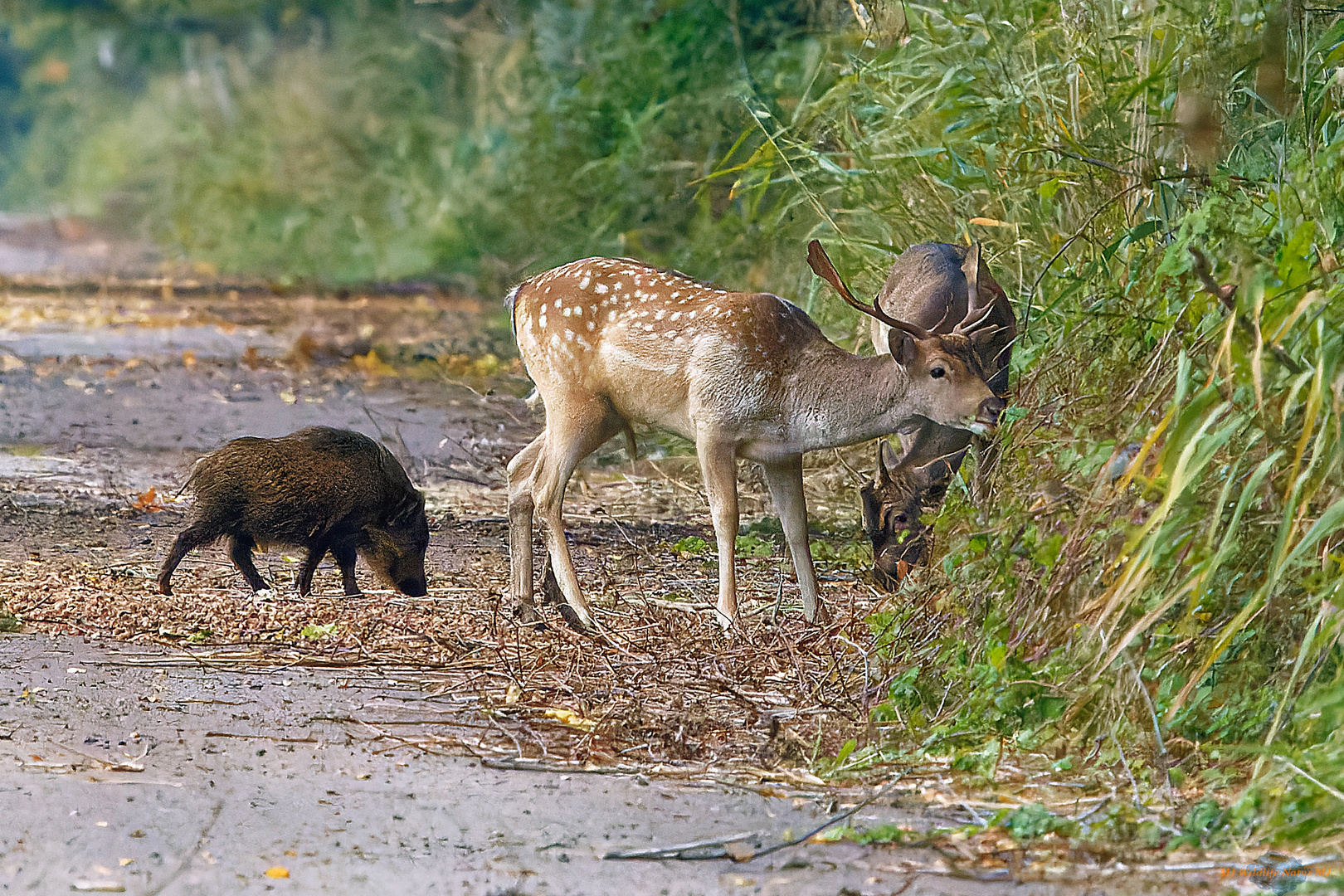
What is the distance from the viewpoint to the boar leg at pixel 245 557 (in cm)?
729

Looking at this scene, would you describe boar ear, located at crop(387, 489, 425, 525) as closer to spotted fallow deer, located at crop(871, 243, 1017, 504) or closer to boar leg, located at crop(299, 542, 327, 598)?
boar leg, located at crop(299, 542, 327, 598)

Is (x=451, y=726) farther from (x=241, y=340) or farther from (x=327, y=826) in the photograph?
(x=241, y=340)

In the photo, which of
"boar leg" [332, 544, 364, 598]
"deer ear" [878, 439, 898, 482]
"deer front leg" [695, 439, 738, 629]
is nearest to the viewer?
"deer front leg" [695, 439, 738, 629]

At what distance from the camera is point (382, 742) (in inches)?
201

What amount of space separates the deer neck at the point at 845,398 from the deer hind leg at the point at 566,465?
84 cm

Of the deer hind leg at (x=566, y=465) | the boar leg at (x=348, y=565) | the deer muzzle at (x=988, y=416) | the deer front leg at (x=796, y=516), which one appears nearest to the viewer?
the deer muzzle at (x=988, y=416)

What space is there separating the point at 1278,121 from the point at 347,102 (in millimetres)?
14888

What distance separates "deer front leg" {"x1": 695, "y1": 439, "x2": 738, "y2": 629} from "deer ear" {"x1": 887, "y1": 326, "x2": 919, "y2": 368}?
29.7 inches

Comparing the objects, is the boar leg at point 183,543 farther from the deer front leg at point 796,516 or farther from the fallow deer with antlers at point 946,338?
the fallow deer with antlers at point 946,338

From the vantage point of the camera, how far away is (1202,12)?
5.46 m

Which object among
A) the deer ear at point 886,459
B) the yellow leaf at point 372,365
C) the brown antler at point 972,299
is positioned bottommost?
the yellow leaf at point 372,365

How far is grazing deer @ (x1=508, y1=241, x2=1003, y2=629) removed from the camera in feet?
20.1

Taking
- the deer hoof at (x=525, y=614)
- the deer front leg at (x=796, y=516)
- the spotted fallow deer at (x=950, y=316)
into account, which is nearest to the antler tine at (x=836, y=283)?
the spotted fallow deer at (x=950, y=316)

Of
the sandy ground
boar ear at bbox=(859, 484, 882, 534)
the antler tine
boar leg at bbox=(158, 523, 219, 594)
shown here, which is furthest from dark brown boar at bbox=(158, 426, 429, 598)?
the antler tine
